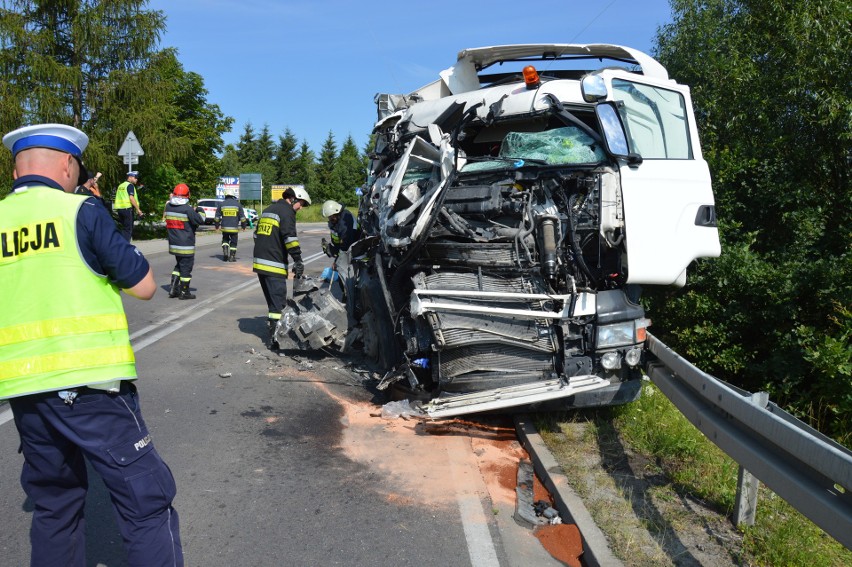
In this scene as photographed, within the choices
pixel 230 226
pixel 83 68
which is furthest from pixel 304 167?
pixel 230 226

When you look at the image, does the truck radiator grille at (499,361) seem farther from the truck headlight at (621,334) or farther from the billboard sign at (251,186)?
the billboard sign at (251,186)

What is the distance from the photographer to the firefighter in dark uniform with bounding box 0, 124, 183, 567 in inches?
101

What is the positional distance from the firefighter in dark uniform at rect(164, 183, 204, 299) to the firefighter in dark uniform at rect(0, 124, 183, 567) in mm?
8738

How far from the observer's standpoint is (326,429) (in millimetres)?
5555

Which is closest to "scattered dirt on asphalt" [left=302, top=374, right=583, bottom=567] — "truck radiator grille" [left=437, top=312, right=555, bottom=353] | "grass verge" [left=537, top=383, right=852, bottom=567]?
"grass verge" [left=537, top=383, right=852, bottom=567]

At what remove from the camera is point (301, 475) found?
4.60m

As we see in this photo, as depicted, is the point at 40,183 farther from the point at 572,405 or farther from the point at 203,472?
the point at 572,405

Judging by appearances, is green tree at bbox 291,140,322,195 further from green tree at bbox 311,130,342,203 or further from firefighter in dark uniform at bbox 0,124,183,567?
firefighter in dark uniform at bbox 0,124,183,567

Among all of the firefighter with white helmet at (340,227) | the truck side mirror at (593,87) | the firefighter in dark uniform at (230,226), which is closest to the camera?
the truck side mirror at (593,87)

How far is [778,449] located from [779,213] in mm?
6129

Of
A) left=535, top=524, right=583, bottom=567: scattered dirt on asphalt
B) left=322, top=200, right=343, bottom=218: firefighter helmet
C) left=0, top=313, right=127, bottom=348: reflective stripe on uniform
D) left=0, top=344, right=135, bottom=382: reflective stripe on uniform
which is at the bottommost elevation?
left=535, top=524, right=583, bottom=567: scattered dirt on asphalt

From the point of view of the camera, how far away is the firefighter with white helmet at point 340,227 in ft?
33.3

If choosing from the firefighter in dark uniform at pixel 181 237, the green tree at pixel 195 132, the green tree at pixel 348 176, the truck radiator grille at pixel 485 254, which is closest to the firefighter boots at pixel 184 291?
the firefighter in dark uniform at pixel 181 237

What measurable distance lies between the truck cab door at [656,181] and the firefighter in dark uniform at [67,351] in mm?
3530
